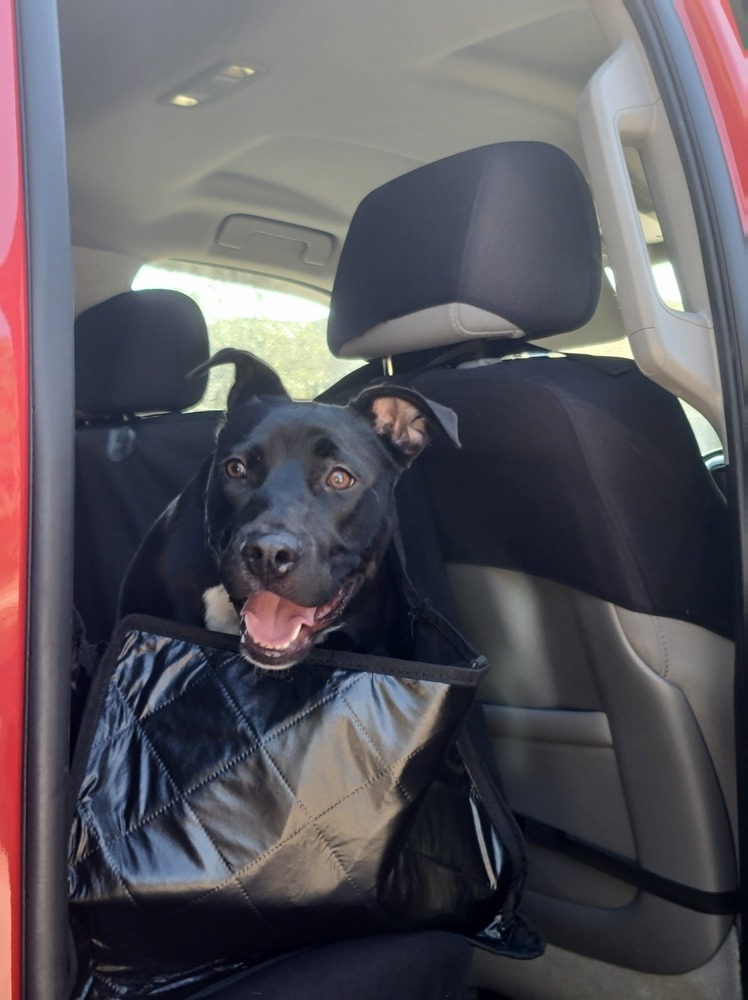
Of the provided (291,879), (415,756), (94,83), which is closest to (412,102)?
(94,83)

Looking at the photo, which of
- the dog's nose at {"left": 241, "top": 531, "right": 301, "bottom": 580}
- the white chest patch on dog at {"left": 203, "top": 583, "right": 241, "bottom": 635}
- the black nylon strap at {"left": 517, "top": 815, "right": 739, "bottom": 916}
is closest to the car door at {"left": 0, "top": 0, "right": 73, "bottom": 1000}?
the dog's nose at {"left": 241, "top": 531, "right": 301, "bottom": 580}

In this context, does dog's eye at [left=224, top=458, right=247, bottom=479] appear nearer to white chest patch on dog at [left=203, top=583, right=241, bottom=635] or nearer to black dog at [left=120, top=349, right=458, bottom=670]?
black dog at [left=120, top=349, right=458, bottom=670]

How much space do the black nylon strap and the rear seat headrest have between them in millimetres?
1324

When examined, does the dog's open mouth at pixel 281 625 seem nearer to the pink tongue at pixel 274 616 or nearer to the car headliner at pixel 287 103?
the pink tongue at pixel 274 616

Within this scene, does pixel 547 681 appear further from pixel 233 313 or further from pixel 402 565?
pixel 233 313

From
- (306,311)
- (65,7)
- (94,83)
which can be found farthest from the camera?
(306,311)

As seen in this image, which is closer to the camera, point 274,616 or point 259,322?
point 274,616

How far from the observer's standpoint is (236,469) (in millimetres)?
2645

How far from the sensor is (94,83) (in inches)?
116

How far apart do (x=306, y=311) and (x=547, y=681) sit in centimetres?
206

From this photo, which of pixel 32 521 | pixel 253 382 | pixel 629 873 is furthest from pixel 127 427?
pixel 629 873

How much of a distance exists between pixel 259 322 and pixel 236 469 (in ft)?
4.10

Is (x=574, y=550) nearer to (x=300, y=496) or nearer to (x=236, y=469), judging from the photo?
(x=300, y=496)

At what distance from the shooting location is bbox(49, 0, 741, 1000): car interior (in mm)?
2250
